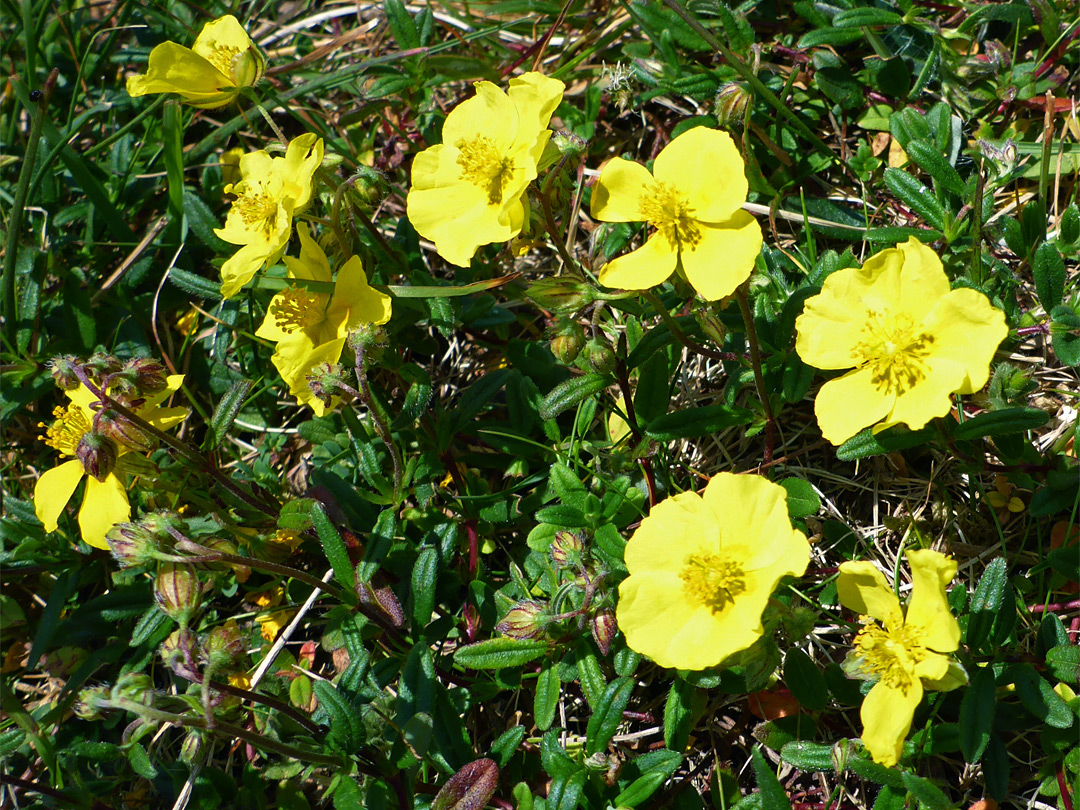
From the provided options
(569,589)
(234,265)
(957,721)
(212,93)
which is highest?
(212,93)

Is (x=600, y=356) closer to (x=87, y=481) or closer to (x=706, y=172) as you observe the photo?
(x=706, y=172)

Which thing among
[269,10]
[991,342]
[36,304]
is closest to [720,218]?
[991,342]

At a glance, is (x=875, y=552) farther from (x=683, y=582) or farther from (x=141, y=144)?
(x=141, y=144)

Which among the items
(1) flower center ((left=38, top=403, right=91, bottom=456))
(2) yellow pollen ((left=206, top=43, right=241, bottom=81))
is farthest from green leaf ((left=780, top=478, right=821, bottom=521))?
(1) flower center ((left=38, top=403, right=91, bottom=456))

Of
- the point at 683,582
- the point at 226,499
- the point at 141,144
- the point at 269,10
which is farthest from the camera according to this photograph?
the point at 269,10

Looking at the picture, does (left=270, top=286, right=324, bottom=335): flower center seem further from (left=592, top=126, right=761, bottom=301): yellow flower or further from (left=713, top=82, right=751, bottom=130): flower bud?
(left=713, top=82, right=751, bottom=130): flower bud

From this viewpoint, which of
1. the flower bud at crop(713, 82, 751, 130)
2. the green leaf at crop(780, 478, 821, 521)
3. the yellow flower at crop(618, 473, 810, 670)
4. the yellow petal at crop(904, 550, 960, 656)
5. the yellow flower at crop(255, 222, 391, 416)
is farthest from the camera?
the yellow flower at crop(255, 222, 391, 416)

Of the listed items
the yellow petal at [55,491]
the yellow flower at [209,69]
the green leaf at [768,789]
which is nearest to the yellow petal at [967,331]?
the green leaf at [768,789]
